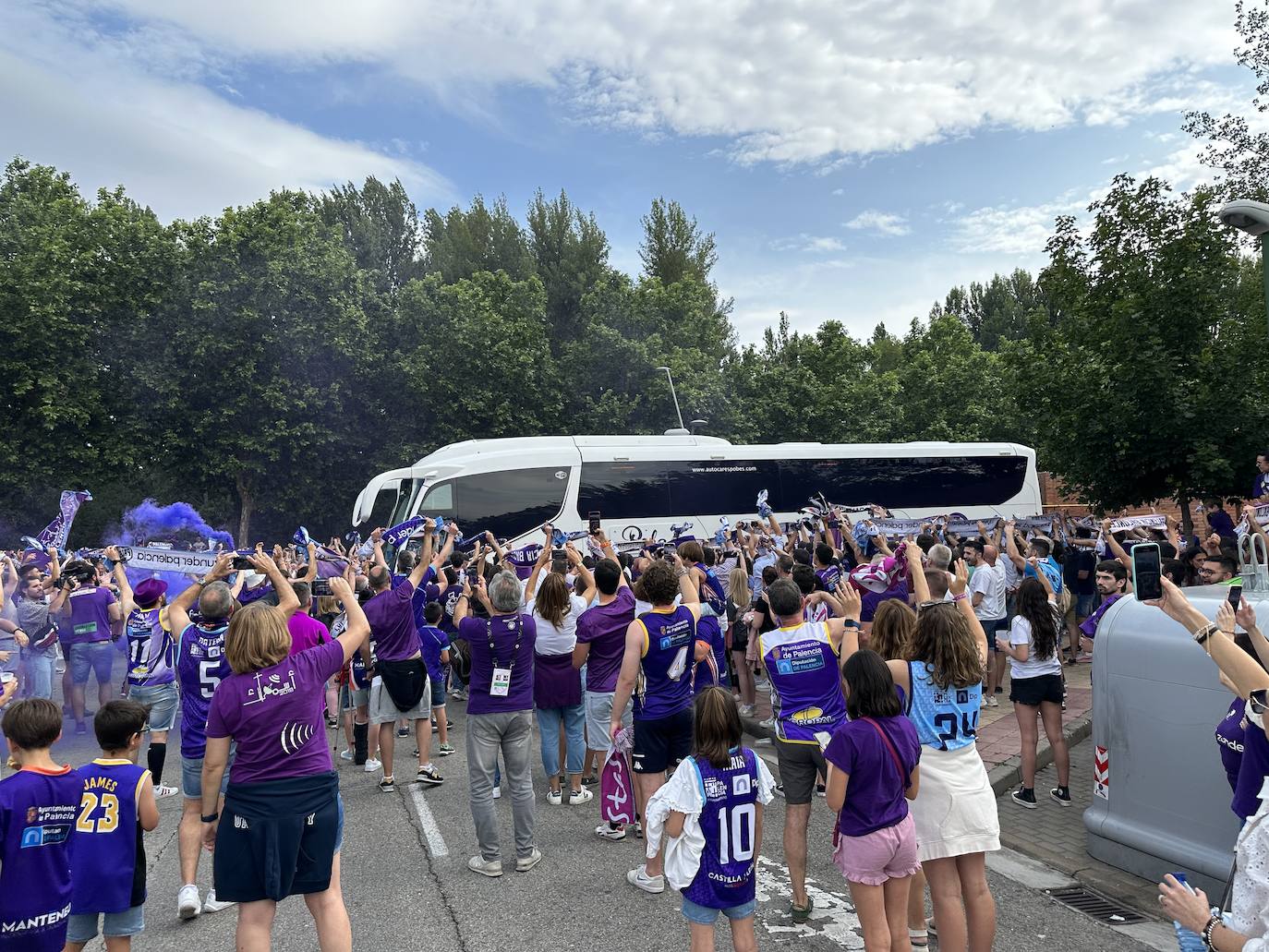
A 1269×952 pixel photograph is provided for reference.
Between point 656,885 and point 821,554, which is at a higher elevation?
point 821,554

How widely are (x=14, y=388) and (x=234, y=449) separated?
17.2 feet

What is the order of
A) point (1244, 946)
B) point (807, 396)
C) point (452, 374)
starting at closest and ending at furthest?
point (1244, 946)
point (452, 374)
point (807, 396)

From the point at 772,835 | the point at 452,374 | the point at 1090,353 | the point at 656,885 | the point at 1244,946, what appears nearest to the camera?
the point at 1244,946

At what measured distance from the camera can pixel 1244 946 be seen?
1.92 metres

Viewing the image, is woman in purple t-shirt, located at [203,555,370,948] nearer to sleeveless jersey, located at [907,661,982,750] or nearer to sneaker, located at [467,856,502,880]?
sneaker, located at [467,856,502,880]

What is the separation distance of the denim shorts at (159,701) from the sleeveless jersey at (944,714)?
6.09 metres

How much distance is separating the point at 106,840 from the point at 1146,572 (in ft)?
14.1

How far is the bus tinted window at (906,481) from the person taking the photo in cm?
2120

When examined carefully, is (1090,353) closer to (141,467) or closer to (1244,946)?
(1244,946)

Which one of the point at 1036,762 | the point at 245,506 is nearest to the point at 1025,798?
the point at 1036,762

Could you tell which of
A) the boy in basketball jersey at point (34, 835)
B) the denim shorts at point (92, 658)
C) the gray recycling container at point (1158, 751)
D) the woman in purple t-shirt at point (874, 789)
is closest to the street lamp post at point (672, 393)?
the denim shorts at point (92, 658)

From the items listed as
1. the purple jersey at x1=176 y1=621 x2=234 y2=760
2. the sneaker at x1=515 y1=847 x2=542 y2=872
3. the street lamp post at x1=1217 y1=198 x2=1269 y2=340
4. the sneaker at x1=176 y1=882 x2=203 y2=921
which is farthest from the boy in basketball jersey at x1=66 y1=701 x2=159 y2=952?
the street lamp post at x1=1217 y1=198 x2=1269 y2=340

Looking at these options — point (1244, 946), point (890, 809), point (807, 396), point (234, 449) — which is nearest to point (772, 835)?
point (890, 809)

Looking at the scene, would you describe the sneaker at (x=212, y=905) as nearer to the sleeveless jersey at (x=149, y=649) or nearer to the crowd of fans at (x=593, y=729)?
the crowd of fans at (x=593, y=729)
